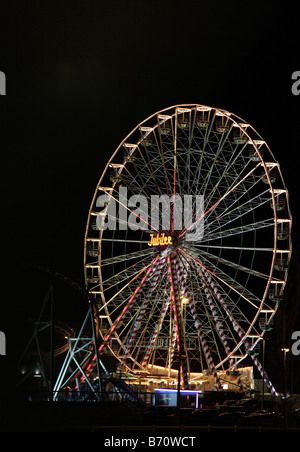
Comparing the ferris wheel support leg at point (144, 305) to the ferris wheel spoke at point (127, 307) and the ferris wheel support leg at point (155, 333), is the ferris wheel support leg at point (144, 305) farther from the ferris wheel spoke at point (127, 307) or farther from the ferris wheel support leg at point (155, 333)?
the ferris wheel support leg at point (155, 333)

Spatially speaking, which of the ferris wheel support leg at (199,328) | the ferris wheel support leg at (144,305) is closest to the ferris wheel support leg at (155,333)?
the ferris wheel support leg at (144,305)

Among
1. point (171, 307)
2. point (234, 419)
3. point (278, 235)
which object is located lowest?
point (234, 419)

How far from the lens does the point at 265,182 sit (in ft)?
158

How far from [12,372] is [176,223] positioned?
43.8 feet

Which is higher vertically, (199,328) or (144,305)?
(144,305)

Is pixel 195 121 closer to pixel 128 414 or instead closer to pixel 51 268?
pixel 51 268

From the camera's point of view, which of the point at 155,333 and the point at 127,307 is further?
the point at 155,333

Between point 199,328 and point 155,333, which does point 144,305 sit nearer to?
point 155,333

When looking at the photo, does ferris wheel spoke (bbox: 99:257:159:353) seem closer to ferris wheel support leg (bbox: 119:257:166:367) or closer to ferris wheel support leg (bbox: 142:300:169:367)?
ferris wheel support leg (bbox: 119:257:166:367)

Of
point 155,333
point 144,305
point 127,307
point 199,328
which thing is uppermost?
point 144,305

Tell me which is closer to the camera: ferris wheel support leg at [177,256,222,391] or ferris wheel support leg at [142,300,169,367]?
ferris wheel support leg at [177,256,222,391]

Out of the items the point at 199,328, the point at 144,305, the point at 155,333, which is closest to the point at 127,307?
the point at 144,305

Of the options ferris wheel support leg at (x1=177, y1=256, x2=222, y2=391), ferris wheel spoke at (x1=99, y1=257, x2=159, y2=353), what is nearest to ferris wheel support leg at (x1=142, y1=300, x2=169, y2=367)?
ferris wheel spoke at (x1=99, y1=257, x2=159, y2=353)
